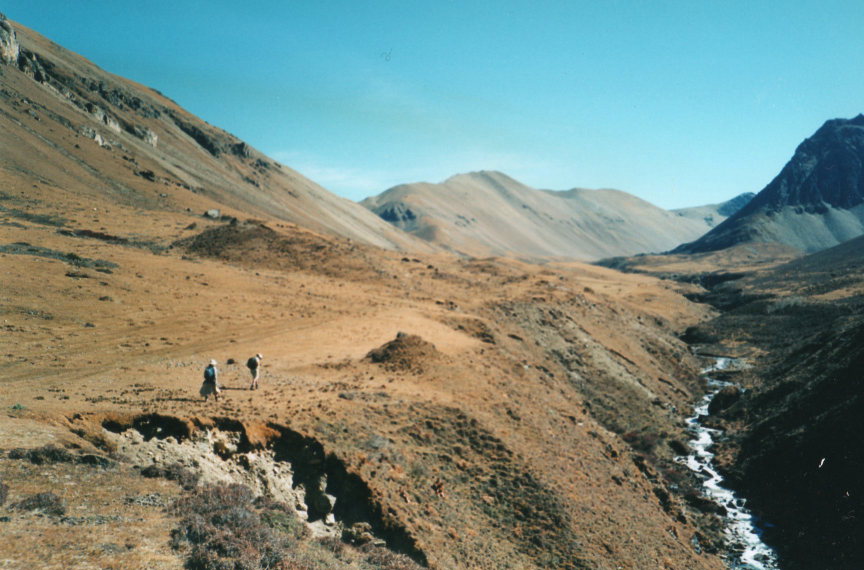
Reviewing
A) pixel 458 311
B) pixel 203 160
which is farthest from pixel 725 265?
pixel 203 160

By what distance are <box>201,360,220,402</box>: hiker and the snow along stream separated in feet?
68.6

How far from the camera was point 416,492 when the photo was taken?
45.1 feet

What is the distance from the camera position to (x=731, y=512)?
21953 millimetres

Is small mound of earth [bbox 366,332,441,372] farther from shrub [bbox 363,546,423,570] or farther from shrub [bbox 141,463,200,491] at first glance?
shrub [bbox 141,463,200,491]

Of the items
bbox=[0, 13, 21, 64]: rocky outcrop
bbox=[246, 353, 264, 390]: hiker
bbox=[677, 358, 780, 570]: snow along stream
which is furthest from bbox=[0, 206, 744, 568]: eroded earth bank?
bbox=[0, 13, 21, 64]: rocky outcrop

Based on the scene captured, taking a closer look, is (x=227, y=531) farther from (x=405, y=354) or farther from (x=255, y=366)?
(x=405, y=354)

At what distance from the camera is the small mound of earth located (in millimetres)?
21844

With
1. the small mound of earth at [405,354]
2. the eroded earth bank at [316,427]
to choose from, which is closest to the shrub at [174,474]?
the eroded earth bank at [316,427]

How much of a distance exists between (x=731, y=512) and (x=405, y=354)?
694 inches

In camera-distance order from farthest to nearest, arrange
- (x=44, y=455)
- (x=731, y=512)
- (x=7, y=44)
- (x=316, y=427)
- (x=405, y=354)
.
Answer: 1. (x=7, y=44)
2. (x=405, y=354)
3. (x=731, y=512)
4. (x=316, y=427)
5. (x=44, y=455)

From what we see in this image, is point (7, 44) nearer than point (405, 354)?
No

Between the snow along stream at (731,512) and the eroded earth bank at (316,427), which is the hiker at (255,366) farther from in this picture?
the snow along stream at (731,512)

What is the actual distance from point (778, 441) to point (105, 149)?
8664cm

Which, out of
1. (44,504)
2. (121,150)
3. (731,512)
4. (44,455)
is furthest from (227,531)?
(121,150)
